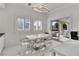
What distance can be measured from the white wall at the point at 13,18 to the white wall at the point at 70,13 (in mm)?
141

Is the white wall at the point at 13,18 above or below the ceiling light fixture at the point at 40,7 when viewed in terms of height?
below

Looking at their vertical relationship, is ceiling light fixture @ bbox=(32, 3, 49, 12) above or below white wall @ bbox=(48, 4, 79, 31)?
above

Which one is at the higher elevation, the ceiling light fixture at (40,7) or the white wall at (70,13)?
the ceiling light fixture at (40,7)

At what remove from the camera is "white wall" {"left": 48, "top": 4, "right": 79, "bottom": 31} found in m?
1.65

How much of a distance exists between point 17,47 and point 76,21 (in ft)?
2.79

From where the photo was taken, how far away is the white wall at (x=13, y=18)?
171 centimetres

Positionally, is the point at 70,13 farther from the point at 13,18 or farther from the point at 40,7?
the point at 13,18

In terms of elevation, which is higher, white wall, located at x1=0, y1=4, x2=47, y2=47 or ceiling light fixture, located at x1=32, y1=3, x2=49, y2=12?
ceiling light fixture, located at x1=32, y1=3, x2=49, y2=12

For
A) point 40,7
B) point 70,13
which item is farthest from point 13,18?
point 70,13

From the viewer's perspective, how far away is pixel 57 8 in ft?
5.71

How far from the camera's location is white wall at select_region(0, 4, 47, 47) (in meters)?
1.71

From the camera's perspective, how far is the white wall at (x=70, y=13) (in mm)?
1648

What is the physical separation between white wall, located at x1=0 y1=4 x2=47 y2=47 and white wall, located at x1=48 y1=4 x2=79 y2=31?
0.14 m

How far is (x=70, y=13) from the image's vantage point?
1.68 metres
